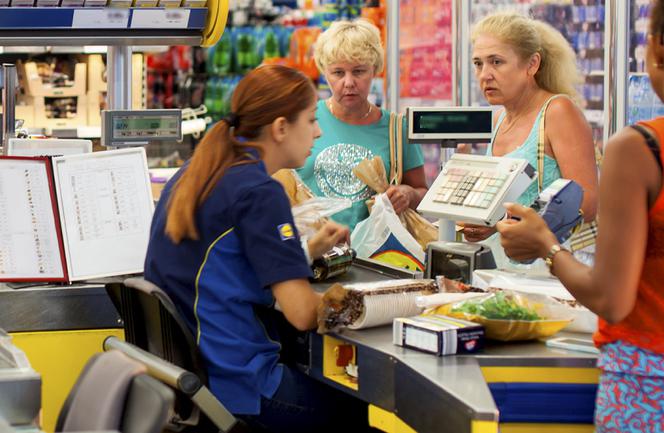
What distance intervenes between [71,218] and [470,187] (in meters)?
1.32

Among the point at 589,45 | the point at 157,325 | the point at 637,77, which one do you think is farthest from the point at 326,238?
the point at 589,45

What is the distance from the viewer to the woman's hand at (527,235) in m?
2.05

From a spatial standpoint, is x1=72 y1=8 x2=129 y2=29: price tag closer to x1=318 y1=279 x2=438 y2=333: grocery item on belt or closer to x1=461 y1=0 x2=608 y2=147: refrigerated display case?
x1=318 y1=279 x2=438 y2=333: grocery item on belt

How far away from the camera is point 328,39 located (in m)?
4.01

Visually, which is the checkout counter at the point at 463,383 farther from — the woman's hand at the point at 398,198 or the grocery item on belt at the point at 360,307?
the woman's hand at the point at 398,198

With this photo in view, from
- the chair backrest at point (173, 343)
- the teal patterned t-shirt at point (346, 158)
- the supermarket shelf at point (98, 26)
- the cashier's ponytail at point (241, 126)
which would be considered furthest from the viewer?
the teal patterned t-shirt at point (346, 158)

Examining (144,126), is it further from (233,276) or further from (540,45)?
(540,45)

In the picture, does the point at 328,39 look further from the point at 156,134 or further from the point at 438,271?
the point at 438,271

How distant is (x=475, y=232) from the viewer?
3.20m

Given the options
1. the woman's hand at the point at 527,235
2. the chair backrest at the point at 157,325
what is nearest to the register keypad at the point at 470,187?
the woman's hand at the point at 527,235

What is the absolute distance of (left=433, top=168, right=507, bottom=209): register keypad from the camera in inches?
Result: 109

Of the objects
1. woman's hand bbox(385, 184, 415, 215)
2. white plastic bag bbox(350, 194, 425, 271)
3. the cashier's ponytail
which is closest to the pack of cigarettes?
the cashier's ponytail

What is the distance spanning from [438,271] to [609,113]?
2.42 meters

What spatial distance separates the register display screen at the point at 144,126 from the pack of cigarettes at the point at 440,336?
148cm
